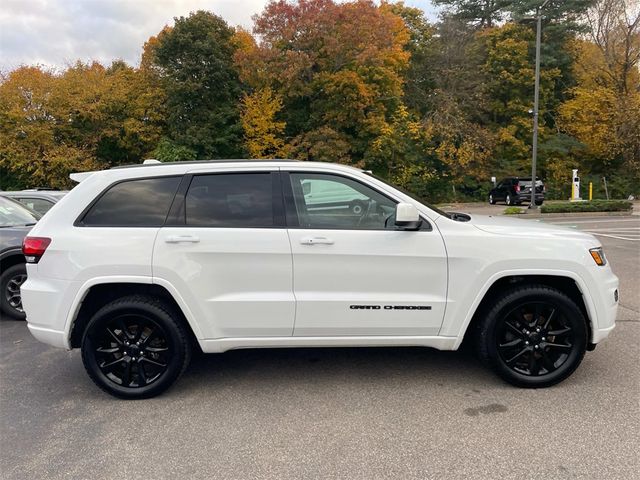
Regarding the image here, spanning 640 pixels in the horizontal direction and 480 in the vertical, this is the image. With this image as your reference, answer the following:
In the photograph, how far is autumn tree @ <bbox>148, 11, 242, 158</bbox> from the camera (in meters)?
27.8

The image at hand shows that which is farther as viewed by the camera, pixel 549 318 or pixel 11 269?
pixel 11 269

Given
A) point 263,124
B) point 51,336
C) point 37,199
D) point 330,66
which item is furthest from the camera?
point 263,124

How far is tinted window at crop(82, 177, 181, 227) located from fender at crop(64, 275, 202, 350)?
42 cm

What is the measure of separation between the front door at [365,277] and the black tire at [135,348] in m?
0.97

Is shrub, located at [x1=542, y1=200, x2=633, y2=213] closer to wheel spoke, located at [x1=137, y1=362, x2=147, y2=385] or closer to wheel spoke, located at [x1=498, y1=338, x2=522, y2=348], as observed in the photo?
wheel spoke, located at [x1=498, y1=338, x2=522, y2=348]

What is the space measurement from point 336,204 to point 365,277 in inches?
24.9

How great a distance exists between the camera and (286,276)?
11.6 ft

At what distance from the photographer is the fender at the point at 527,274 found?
3549 millimetres

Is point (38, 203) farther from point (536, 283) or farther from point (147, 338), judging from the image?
point (536, 283)

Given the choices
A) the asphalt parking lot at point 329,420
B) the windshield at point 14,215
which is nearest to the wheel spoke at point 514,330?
the asphalt parking lot at point 329,420

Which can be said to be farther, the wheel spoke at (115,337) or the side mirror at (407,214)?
the wheel spoke at (115,337)

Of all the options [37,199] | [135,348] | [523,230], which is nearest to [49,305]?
[135,348]

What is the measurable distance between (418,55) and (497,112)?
6786 millimetres

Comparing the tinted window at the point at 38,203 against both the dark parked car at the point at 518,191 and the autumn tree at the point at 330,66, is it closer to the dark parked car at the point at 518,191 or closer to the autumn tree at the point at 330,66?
the autumn tree at the point at 330,66
